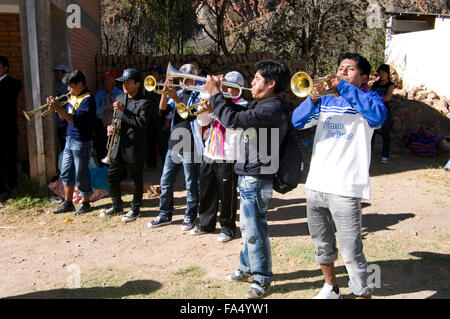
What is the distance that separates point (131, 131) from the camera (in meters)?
5.02

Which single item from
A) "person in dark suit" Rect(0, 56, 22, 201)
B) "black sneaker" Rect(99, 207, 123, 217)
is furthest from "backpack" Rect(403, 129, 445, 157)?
"person in dark suit" Rect(0, 56, 22, 201)

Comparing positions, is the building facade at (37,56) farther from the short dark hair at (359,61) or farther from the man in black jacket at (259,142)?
the short dark hair at (359,61)

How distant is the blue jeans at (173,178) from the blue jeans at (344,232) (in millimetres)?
2118

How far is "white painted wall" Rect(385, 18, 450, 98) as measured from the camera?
467 inches

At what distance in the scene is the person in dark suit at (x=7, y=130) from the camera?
5934 mm

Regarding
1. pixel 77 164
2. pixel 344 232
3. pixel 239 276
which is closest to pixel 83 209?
pixel 77 164

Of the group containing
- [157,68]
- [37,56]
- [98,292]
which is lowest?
[98,292]

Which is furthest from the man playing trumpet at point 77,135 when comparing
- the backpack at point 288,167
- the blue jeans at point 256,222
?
the backpack at point 288,167

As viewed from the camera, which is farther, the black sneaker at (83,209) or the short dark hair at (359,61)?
the black sneaker at (83,209)

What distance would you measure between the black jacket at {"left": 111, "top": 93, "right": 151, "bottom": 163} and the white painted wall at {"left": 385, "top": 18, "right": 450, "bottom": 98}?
10.2m

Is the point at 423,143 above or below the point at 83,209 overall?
above

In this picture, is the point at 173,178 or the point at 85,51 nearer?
the point at 173,178

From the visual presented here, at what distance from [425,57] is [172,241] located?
11.3m

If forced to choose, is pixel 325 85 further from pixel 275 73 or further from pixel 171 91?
pixel 171 91
